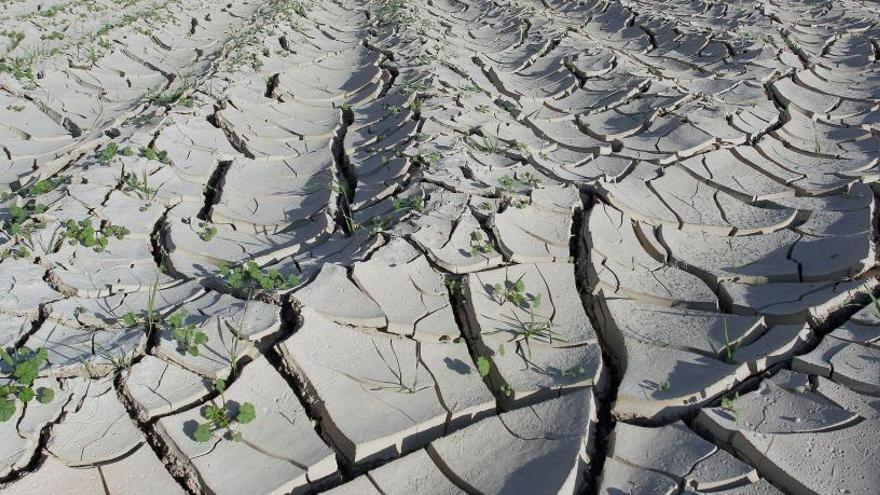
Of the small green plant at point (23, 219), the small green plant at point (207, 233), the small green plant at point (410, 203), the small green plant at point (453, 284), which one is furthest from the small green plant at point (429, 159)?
the small green plant at point (23, 219)

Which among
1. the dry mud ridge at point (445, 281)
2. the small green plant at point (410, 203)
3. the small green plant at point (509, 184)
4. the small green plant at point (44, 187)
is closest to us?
the dry mud ridge at point (445, 281)

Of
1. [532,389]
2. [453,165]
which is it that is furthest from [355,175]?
[532,389]

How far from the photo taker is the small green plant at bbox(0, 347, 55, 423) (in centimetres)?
179

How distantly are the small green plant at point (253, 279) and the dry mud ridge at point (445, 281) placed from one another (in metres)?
0.02

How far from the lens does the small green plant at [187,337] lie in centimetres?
202

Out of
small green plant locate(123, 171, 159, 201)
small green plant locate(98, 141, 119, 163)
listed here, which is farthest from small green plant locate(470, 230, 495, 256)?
small green plant locate(98, 141, 119, 163)

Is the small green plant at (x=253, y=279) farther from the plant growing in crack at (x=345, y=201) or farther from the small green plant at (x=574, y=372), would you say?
the small green plant at (x=574, y=372)

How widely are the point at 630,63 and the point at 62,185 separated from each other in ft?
13.2

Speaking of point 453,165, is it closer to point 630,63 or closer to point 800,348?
point 800,348

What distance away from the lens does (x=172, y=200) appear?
10.6ft

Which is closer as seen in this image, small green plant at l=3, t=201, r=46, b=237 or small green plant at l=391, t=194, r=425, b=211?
small green plant at l=3, t=201, r=46, b=237

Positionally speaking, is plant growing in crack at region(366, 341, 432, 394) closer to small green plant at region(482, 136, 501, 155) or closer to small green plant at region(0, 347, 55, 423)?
small green plant at region(0, 347, 55, 423)

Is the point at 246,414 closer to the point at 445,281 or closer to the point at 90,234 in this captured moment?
the point at 445,281

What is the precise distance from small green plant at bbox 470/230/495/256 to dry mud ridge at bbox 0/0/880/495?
0.03 meters
